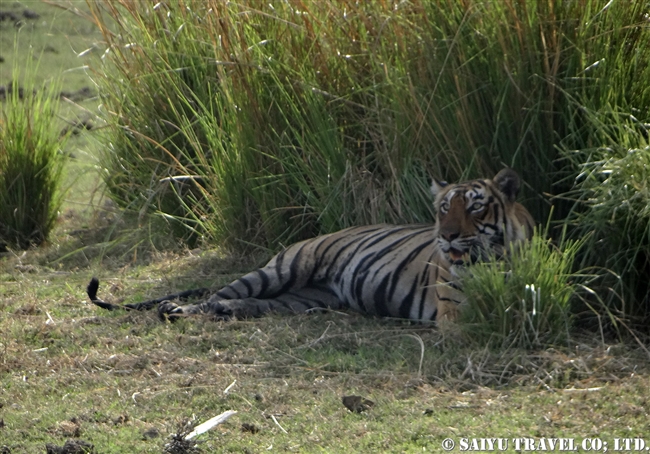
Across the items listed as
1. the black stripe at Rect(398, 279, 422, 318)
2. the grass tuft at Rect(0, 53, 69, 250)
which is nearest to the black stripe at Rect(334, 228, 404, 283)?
the black stripe at Rect(398, 279, 422, 318)

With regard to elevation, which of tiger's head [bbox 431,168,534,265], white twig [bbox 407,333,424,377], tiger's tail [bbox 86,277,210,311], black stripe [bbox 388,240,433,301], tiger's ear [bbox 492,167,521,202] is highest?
tiger's ear [bbox 492,167,521,202]

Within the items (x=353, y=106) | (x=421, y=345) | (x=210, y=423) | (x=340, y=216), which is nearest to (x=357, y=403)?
(x=210, y=423)

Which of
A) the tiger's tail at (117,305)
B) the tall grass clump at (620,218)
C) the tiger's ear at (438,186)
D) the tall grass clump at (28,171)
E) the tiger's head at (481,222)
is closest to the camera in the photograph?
the tall grass clump at (620,218)

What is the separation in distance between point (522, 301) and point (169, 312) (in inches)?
75.4

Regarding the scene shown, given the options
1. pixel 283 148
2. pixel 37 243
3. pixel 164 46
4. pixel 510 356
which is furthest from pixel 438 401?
pixel 37 243

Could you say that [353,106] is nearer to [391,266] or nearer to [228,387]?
[391,266]

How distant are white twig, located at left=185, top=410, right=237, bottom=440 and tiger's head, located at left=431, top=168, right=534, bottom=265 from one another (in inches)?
52.8

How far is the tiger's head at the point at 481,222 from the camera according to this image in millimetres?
4297

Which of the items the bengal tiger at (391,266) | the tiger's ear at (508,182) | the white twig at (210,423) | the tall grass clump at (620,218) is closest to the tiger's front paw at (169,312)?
the bengal tiger at (391,266)

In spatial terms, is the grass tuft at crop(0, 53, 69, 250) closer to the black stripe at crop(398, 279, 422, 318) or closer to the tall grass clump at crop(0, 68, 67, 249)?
the tall grass clump at crop(0, 68, 67, 249)

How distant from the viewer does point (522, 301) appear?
3.91 metres

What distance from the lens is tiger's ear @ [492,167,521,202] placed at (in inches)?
170

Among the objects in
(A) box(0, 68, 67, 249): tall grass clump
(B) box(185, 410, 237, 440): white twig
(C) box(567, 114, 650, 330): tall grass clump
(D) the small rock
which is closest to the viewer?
(B) box(185, 410, 237, 440): white twig

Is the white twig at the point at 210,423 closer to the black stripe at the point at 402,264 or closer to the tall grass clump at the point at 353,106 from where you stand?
the black stripe at the point at 402,264
